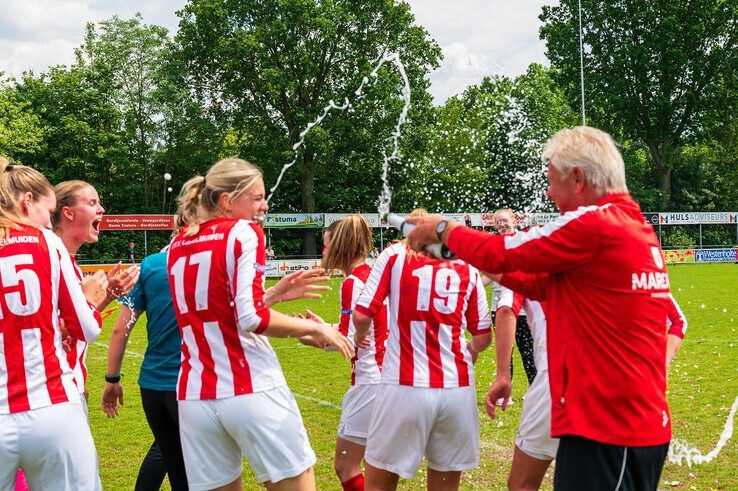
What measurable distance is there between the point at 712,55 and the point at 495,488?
51.9 m

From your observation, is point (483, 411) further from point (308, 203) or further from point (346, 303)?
point (308, 203)

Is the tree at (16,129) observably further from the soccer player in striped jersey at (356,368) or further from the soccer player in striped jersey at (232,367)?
the soccer player in striped jersey at (232,367)

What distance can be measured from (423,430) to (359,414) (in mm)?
997

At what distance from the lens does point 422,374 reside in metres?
4.31

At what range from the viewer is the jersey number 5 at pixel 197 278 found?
3557mm

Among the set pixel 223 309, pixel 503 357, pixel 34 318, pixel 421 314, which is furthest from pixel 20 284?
pixel 503 357

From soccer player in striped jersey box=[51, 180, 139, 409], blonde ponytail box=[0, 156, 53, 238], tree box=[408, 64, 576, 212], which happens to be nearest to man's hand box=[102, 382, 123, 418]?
soccer player in striped jersey box=[51, 180, 139, 409]

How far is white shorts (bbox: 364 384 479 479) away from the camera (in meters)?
4.22

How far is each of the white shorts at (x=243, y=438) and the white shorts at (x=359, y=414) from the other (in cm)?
156

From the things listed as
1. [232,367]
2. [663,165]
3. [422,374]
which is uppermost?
[663,165]

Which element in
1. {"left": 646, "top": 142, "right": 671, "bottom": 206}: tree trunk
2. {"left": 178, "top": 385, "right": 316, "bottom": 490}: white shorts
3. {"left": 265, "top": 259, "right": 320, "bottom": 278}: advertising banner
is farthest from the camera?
{"left": 646, "top": 142, "right": 671, "bottom": 206}: tree trunk

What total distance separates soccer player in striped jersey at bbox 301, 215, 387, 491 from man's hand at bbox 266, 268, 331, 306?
1.03 meters

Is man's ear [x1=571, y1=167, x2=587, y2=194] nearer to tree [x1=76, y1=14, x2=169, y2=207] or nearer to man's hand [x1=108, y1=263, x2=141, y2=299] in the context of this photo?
man's hand [x1=108, y1=263, x2=141, y2=299]

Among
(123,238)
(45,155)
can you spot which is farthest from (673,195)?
Answer: (45,155)
